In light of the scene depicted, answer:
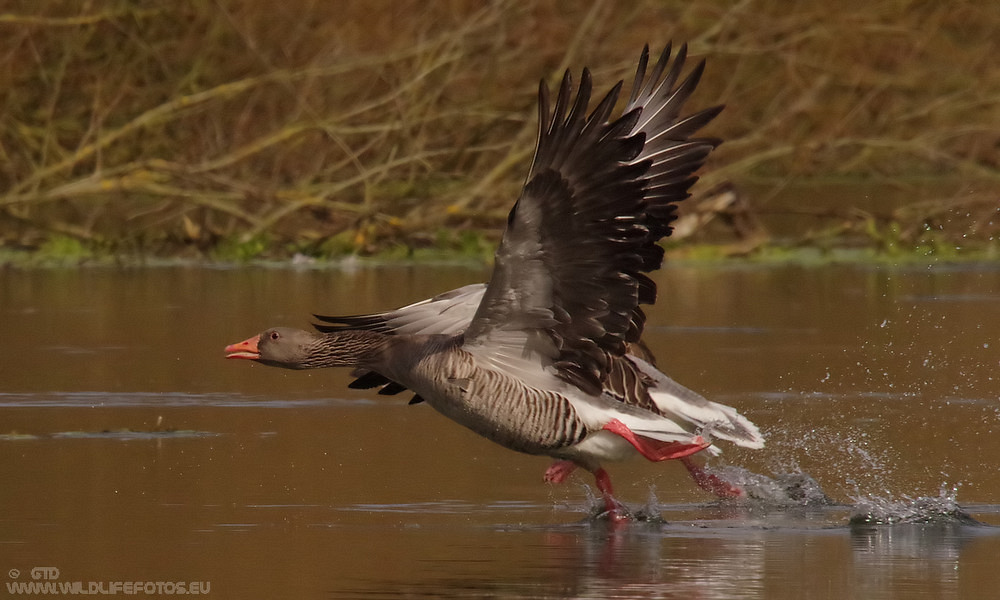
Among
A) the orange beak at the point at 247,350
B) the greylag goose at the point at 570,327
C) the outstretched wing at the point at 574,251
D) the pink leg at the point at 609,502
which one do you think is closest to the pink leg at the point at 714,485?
the greylag goose at the point at 570,327

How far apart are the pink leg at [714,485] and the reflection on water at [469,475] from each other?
0.08 m

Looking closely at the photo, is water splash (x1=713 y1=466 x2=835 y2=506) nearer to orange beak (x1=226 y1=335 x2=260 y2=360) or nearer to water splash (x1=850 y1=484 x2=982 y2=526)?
water splash (x1=850 y1=484 x2=982 y2=526)

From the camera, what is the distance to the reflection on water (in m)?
6.64

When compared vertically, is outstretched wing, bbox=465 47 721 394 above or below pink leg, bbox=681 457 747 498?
above

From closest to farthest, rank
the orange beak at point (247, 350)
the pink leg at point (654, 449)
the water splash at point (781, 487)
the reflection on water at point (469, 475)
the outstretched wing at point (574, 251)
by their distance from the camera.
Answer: the reflection on water at point (469, 475)
the outstretched wing at point (574, 251)
the pink leg at point (654, 449)
the water splash at point (781, 487)
the orange beak at point (247, 350)

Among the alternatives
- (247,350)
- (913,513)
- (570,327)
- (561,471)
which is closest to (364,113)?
(247,350)

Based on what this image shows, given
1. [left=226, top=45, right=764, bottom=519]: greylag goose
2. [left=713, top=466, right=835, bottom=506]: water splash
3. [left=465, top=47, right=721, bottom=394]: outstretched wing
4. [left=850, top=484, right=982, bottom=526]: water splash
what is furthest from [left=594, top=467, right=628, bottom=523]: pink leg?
[left=850, top=484, right=982, bottom=526]: water splash

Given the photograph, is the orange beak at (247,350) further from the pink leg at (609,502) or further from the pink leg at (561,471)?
the pink leg at (609,502)

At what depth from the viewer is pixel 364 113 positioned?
66.6 feet

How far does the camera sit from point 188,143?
2092cm

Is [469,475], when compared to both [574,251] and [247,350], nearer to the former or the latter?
[247,350]

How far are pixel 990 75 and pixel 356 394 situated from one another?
11.8 m

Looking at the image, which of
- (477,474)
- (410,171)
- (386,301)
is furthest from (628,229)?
(410,171)

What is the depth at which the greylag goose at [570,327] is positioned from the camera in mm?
7582
